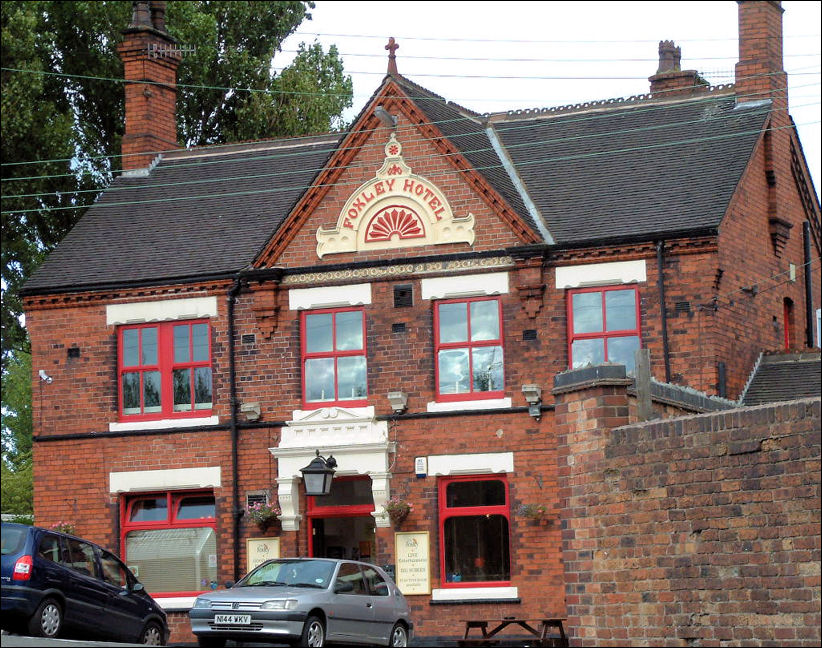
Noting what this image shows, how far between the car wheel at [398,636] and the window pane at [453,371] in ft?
19.8

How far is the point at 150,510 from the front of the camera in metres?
30.7

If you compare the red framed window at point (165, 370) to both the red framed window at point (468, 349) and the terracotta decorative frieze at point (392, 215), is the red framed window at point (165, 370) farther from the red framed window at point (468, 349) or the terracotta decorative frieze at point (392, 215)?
the red framed window at point (468, 349)

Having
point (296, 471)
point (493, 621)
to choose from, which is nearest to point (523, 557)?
point (493, 621)

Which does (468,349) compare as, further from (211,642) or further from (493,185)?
(211,642)

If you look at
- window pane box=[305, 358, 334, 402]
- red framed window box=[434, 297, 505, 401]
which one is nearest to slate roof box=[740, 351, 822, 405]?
red framed window box=[434, 297, 505, 401]

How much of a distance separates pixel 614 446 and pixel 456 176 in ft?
44.6

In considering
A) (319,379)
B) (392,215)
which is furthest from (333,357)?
(392,215)

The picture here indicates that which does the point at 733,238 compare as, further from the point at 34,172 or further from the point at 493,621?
the point at 34,172

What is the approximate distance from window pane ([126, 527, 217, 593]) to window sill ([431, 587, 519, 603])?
457 centimetres

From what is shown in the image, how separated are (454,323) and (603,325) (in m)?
2.82

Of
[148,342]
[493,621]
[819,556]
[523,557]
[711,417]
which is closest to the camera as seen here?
[819,556]

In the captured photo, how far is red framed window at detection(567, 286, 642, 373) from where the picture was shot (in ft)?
92.0

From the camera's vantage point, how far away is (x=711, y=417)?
50.2 ft

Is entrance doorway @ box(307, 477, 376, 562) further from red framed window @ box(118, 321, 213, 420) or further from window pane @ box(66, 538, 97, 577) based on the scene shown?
window pane @ box(66, 538, 97, 577)
